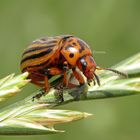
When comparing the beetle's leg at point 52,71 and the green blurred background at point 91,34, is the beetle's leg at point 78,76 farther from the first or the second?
the green blurred background at point 91,34

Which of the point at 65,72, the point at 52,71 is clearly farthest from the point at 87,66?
the point at 52,71

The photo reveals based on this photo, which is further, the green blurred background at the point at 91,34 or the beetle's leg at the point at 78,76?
the green blurred background at the point at 91,34

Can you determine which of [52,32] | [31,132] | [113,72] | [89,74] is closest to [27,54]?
[89,74]

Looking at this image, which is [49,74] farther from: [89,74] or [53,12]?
[53,12]

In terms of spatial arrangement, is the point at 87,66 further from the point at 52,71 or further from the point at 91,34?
the point at 91,34

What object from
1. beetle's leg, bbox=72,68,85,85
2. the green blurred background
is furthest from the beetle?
the green blurred background

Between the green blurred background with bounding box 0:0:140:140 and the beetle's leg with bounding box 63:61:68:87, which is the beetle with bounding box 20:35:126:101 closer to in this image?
the beetle's leg with bounding box 63:61:68:87

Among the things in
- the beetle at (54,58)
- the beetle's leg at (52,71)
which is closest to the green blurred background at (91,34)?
the beetle at (54,58)
